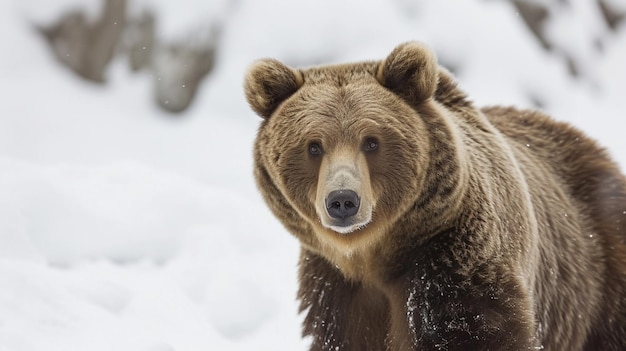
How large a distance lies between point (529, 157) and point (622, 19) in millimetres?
10156

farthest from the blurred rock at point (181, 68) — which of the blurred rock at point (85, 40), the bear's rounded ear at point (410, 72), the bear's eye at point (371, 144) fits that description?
the bear's eye at point (371, 144)

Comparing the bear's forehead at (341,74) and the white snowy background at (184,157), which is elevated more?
the bear's forehead at (341,74)

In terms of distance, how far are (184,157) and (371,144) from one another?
5.78m

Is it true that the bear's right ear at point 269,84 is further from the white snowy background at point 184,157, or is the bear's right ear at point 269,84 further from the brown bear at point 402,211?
the white snowy background at point 184,157

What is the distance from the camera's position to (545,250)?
4.71 m

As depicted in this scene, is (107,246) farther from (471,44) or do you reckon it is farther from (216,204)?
(471,44)

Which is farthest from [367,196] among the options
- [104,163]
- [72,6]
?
[72,6]

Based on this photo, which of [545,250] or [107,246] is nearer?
[545,250]

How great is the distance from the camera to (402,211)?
408cm

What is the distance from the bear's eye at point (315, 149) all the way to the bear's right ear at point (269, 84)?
1.37ft

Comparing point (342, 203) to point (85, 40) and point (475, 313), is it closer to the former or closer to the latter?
point (475, 313)

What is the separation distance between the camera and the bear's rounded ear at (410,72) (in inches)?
162

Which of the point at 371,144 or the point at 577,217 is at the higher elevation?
the point at 371,144

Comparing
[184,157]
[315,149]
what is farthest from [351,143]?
[184,157]
